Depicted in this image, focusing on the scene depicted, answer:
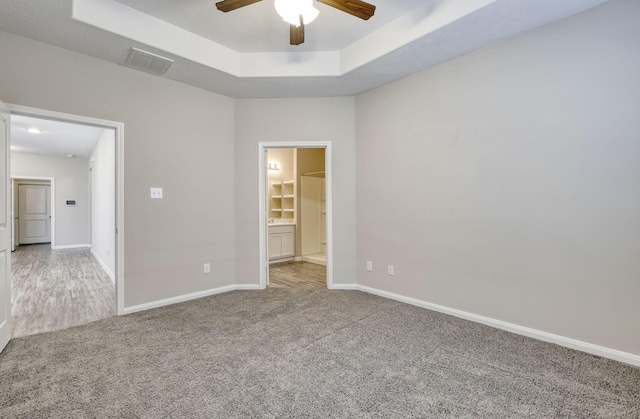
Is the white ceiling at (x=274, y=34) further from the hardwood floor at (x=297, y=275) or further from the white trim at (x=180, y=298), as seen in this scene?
the hardwood floor at (x=297, y=275)

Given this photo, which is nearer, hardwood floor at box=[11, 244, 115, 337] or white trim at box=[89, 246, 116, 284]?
hardwood floor at box=[11, 244, 115, 337]

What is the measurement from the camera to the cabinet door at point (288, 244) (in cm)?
605

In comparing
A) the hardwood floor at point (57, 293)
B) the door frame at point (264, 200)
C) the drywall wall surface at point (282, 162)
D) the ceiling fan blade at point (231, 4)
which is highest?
the ceiling fan blade at point (231, 4)

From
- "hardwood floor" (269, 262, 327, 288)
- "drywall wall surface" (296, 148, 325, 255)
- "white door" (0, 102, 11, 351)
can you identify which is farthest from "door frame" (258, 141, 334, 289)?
"white door" (0, 102, 11, 351)

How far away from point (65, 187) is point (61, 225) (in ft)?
3.75

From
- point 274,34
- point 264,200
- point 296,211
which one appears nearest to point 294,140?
point 264,200

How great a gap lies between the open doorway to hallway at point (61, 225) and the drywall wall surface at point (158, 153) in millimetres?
278

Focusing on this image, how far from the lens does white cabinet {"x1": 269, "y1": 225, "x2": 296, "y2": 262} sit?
5.86m

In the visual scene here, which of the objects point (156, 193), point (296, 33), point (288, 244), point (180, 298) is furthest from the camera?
point (288, 244)

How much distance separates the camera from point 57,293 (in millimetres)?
3998

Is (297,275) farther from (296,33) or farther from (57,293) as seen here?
(296,33)

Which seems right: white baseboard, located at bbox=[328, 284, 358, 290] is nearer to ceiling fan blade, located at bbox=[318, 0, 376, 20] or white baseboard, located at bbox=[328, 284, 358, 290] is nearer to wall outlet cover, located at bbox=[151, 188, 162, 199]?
wall outlet cover, located at bbox=[151, 188, 162, 199]

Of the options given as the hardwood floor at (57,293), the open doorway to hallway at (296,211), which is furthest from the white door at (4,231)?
the open doorway to hallway at (296,211)

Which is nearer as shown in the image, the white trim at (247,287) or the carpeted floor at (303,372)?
the carpeted floor at (303,372)
